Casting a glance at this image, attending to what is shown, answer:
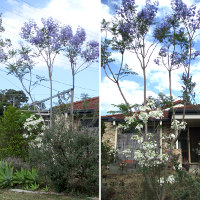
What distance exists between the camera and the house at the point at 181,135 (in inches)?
88.5

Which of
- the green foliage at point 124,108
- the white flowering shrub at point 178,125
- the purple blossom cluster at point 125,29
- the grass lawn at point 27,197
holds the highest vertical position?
the purple blossom cluster at point 125,29

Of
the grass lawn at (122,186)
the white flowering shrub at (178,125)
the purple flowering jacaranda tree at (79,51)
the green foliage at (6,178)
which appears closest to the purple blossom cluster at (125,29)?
the white flowering shrub at (178,125)

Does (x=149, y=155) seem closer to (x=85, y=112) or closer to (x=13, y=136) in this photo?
(x=85, y=112)

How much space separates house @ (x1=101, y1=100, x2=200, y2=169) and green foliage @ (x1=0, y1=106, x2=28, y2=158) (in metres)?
4.37

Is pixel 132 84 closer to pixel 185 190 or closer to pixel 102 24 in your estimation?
pixel 102 24

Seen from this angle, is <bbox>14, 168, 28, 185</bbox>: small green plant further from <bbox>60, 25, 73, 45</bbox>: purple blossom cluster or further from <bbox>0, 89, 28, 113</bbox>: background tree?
<bbox>0, 89, 28, 113</bbox>: background tree

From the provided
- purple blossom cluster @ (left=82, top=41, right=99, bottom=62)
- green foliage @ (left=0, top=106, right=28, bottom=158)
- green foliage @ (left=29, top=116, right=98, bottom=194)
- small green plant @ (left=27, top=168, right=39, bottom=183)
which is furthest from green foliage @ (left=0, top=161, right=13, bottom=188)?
purple blossom cluster @ (left=82, top=41, right=99, bottom=62)

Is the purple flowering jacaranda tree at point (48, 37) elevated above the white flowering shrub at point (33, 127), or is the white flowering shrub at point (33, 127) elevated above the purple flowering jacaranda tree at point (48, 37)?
the purple flowering jacaranda tree at point (48, 37)

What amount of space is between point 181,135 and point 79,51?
505 centimetres

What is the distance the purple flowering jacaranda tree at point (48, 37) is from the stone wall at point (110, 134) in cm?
450

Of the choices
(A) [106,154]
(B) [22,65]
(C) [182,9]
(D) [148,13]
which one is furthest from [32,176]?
(B) [22,65]

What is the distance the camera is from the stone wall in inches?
100

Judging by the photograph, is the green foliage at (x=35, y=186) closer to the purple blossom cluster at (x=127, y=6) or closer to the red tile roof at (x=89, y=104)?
the red tile roof at (x=89, y=104)

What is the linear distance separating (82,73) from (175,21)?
4.75 m
